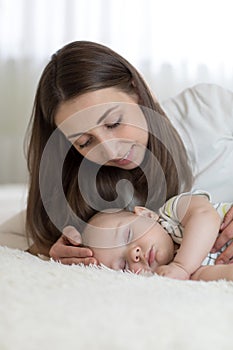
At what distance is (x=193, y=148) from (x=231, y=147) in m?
0.10

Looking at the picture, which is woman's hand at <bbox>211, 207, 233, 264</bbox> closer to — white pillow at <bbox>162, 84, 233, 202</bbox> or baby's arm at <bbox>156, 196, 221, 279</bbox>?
baby's arm at <bbox>156, 196, 221, 279</bbox>

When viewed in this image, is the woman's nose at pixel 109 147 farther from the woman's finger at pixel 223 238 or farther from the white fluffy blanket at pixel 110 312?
the white fluffy blanket at pixel 110 312

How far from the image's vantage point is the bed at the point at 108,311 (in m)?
0.72

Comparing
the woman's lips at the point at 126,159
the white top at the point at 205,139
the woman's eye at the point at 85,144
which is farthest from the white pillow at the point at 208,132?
the woman's eye at the point at 85,144

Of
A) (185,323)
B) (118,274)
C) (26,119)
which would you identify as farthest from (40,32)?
(185,323)

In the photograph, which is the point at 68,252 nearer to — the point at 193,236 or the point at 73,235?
the point at 73,235

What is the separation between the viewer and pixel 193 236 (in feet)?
4.01

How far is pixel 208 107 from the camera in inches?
71.9

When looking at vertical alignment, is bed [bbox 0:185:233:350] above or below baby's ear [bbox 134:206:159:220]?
above

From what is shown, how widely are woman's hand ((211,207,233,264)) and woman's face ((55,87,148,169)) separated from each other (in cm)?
28

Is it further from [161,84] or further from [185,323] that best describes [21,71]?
[185,323]

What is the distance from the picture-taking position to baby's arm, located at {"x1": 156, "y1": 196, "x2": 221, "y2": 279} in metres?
1.18

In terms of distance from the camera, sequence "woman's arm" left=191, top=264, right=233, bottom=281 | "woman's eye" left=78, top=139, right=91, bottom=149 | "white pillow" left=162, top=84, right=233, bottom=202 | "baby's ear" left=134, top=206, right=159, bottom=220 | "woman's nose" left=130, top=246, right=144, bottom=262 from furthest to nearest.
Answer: "white pillow" left=162, top=84, right=233, bottom=202 < "woman's eye" left=78, top=139, right=91, bottom=149 < "baby's ear" left=134, top=206, right=159, bottom=220 < "woman's nose" left=130, top=246, right=144, bottom=262 < "woman's arm" left=191, top=264, right=233, bottom=281

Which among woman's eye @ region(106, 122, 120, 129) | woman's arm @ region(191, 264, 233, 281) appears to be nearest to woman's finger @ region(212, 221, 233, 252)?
woman's arm @ region(191, 264, 233, 281)
